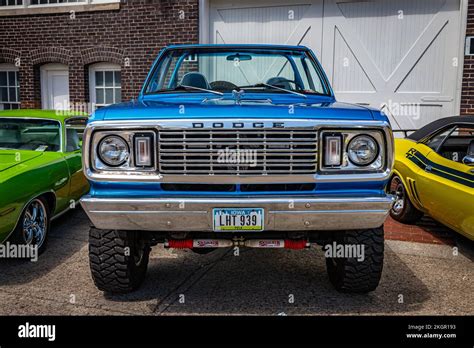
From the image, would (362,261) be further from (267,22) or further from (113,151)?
(267,22)

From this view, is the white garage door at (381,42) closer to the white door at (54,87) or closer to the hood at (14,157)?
the white door at (54,87)

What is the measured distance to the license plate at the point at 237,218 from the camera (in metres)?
2.71

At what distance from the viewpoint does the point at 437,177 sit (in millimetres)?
4520

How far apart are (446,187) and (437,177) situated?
26cm

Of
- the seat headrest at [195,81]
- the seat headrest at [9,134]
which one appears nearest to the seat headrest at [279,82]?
the seat headrest at [195,81]

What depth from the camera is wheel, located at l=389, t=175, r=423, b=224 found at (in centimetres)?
538

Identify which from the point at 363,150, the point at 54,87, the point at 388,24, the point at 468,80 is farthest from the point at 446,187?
the point at 54,87

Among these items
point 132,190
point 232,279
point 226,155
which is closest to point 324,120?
point 226,155

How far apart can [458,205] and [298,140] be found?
7.02 feet

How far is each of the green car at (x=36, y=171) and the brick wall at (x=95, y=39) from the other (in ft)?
13.5

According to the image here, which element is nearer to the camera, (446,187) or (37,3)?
(446,187)
